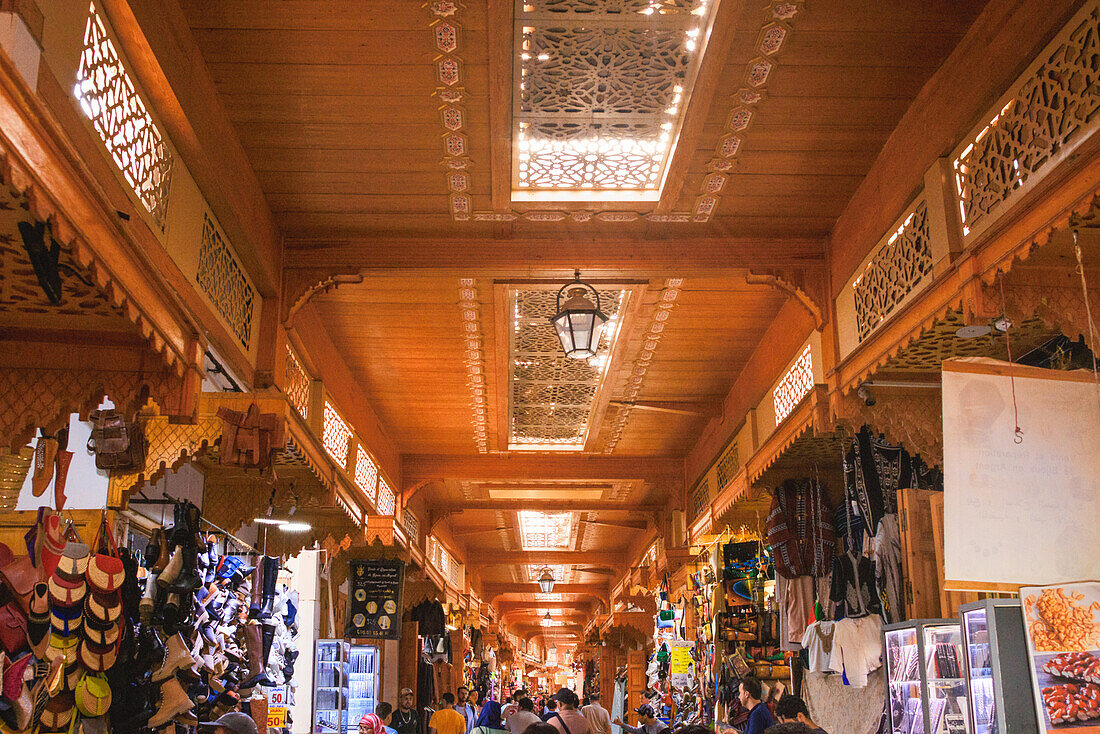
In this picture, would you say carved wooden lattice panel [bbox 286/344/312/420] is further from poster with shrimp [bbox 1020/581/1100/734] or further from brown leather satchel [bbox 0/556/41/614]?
poster with shrimp [bbox 1020/581/1100/734]

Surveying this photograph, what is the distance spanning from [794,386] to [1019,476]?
3095 mm

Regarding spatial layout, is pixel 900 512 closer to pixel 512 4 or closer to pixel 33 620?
pixel 512 4

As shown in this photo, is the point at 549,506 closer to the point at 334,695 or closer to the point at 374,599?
the point at 374,599

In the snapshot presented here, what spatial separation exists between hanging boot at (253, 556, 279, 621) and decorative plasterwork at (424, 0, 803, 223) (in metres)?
3.42

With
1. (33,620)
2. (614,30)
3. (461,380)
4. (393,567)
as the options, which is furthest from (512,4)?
(393,567)

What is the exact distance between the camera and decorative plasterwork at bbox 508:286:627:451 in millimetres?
7820

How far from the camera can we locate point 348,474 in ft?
28.6

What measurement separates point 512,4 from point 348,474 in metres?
5.41

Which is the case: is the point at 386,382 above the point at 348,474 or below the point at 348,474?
above

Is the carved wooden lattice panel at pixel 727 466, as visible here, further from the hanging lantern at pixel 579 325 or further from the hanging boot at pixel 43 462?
the hanging boot at pixel 43 462

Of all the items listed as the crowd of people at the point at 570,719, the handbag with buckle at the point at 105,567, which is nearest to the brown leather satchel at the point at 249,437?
the handbag with buckle at the point at 105,567

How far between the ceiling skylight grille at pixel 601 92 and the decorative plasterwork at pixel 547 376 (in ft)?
5.36

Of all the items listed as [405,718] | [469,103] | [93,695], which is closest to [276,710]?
[405,718]

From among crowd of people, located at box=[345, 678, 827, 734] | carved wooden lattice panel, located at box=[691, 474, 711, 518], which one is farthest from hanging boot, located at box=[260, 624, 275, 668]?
carved wooden lattice panel, located at box=[691, 474, 711, 518]
